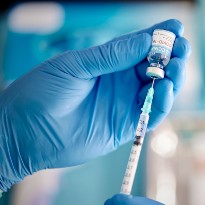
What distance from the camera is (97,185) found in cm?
216

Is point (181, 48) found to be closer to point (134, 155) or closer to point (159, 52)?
point (159, 52)

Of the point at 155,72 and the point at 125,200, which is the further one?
the point at 155,72

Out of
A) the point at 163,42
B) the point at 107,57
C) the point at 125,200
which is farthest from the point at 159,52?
the point at 125,200

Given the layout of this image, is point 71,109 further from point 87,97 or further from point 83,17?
point 83,17

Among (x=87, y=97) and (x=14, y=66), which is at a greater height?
(x=14, y=66)

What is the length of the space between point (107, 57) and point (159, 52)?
0.15 metres

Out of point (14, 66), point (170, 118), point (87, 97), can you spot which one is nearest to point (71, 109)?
point (87, 97)

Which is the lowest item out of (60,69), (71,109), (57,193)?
(57,193)

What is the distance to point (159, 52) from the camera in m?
1.02

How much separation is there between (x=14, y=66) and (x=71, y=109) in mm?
1364

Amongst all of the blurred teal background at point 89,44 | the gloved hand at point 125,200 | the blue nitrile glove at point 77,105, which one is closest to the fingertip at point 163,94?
the blue nitrile glove at point 77,105

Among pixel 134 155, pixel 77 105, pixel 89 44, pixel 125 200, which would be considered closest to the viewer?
pixel 125 200

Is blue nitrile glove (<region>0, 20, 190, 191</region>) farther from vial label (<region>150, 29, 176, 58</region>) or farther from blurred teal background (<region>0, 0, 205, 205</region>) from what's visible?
blurred teal background (<region>0, 0, 205, 205</region>)

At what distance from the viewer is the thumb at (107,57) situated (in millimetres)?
1047
